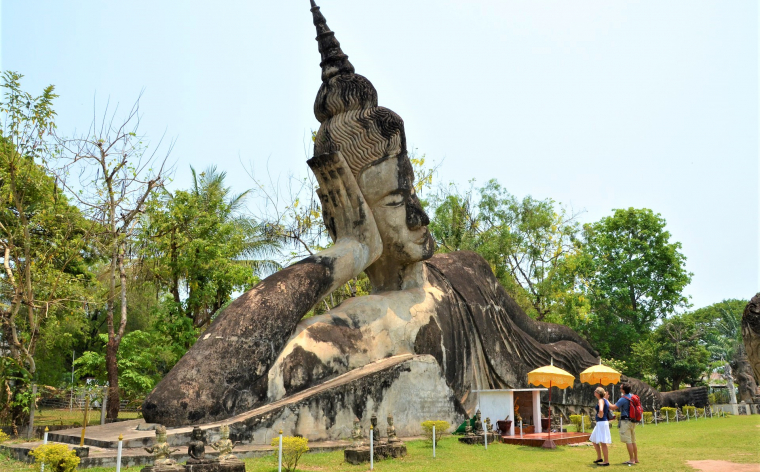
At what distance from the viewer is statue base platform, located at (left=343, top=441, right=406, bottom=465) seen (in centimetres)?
773

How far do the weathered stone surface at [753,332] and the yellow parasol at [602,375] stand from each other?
6556mm

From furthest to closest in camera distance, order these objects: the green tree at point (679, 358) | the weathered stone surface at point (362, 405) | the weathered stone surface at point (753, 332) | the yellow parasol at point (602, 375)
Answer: the green tree at point (679, 358) < the yellow parasol at point (602, 375) < the weathered stone surface at point (362, 405) < the weathered stone surface at point (753, 332)

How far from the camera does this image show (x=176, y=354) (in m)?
16.1

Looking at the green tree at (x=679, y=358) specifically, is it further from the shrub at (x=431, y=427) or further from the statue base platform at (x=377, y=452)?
the statue base platform at (x=377, y=452)

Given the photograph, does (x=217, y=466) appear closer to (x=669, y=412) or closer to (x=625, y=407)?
(x=625, y=407)

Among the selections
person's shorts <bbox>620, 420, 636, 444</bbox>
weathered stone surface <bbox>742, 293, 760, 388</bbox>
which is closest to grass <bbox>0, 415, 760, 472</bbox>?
person's shorts <bbox>620, 420, 636, 444</bbox>

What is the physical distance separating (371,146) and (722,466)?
7263 millimetres

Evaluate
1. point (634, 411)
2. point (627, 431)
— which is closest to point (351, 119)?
point (634, 411)

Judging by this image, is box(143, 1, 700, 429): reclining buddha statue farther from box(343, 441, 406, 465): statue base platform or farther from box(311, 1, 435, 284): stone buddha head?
box(343, 441, 406, 465): statue base platform

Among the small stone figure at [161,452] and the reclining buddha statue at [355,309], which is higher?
the reclining buddha statue at [355,309]

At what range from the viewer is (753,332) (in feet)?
15.8

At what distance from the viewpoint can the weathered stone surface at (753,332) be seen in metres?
4.79

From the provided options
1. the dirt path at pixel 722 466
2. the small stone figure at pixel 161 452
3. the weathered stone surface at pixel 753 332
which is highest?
the weathered stone surface at pixel 753 332

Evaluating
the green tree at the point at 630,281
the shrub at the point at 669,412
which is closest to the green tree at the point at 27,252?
the shrub at the point at 669,412
